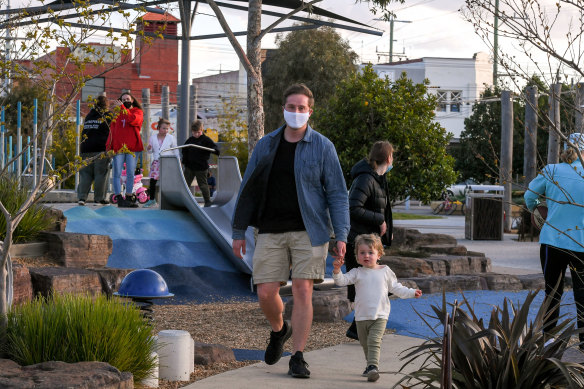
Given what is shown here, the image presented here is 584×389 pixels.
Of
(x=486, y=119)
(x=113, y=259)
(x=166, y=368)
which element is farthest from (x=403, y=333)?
(x=486, y=119)

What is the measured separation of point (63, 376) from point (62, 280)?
3.57m

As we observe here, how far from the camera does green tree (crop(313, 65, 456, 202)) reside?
16.0 m

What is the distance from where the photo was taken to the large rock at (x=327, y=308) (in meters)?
8.44

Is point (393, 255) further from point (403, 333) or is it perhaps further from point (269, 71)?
point (269, 71)

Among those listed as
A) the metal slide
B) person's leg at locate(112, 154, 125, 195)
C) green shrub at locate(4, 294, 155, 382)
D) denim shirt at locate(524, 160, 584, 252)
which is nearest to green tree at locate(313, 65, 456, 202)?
the metal slide

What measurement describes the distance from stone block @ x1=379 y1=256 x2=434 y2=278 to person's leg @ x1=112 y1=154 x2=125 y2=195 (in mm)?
4815

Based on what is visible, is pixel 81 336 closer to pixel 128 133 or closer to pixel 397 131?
pixel 128 133

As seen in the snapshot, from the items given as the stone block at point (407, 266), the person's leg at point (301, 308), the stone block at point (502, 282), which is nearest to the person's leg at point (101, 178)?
the stone block at point (407, 266)

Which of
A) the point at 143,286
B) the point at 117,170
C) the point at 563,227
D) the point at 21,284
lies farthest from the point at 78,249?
the point at 563,227

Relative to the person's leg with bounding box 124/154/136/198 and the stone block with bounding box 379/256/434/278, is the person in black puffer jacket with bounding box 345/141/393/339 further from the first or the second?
the person's leg with bounding box 124/154/136/198

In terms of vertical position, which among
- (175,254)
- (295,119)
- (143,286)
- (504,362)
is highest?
(295,119)

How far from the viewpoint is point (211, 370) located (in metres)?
6.19

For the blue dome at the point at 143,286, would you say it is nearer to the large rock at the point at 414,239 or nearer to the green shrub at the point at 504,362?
the green shrub at the point at 504,362

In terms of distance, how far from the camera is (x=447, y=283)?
10.7 meters
